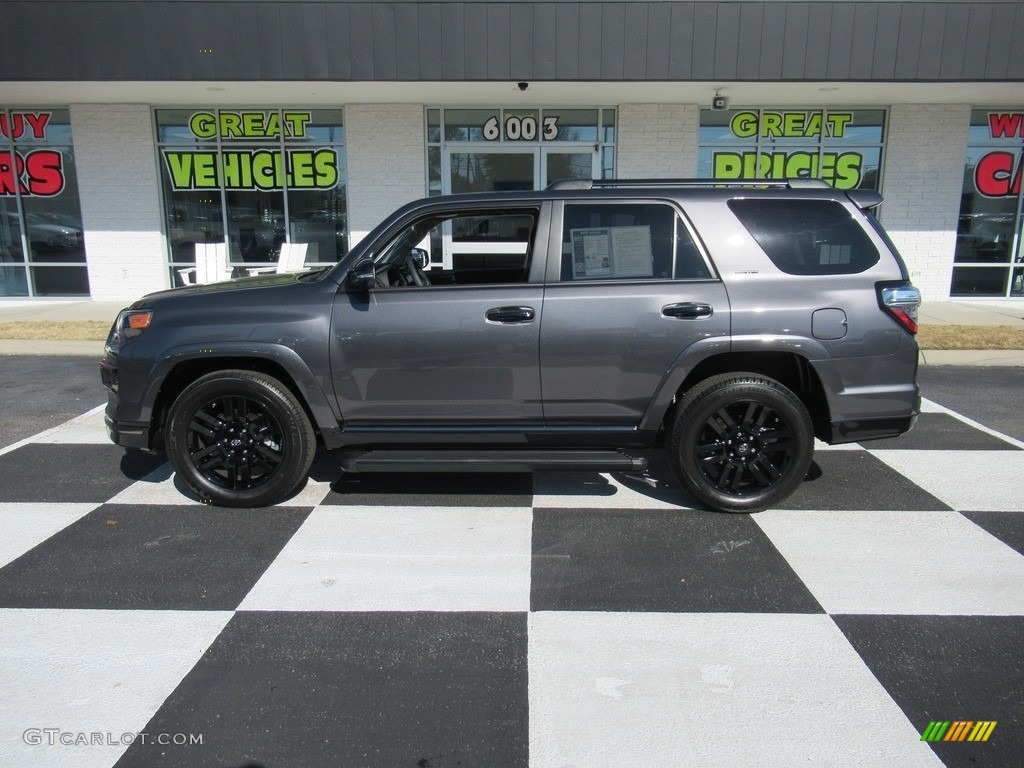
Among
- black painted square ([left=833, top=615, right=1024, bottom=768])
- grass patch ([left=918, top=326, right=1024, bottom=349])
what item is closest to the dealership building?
grass patch ([left=918, top=326, right=1024, bottom=349])

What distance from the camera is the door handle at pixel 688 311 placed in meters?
4.32

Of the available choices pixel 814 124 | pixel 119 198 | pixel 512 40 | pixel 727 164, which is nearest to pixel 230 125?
pixel 119 198

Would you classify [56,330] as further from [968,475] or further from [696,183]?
[968,475]

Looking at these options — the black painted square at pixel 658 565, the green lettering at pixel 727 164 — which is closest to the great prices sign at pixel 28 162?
the green lettering at pixel 727 164

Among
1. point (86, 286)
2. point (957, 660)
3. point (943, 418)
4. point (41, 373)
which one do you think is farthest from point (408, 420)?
point (86, 286)

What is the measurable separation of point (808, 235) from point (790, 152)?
9.97 m

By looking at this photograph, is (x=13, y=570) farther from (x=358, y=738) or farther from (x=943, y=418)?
(x=943, y=418)

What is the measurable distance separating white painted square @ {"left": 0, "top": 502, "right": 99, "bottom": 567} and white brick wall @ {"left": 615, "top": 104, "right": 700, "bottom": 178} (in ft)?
34.8

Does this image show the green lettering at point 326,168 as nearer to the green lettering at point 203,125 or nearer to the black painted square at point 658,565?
the green lettering at point 203,125

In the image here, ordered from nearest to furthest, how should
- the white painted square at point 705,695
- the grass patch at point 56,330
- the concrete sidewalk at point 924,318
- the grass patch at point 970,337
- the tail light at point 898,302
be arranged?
the white painted square at point 705,695
the tail light at point 898,302
the concrete sidewalk at point 924,318
the grass patch at point 970,337
the grass patch at point 56,330

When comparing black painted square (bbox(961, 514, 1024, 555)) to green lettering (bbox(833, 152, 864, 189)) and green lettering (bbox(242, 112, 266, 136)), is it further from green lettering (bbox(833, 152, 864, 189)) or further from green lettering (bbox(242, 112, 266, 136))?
green lettering (bbox(242, 112, 266, 136))

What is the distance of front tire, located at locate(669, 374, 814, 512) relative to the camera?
4.34 metres

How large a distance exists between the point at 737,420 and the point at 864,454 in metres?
1.87

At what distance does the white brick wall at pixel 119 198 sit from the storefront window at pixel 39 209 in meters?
0.35
